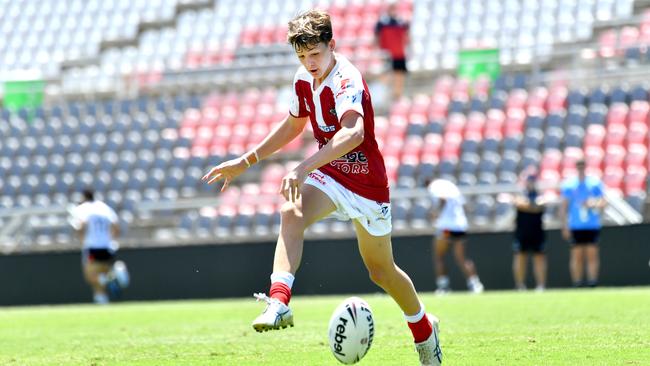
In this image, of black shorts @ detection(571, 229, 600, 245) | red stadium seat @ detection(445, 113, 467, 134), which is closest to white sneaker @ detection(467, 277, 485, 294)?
black shorts @ detection(571, 229, 600, 245)

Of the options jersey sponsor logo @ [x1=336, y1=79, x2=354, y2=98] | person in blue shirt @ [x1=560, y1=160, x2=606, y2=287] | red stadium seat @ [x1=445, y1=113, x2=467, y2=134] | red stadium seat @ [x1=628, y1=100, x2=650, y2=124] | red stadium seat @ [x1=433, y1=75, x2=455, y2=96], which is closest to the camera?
jersey sponsor logo @ [x1=336, y1=79, x2=354, y2=98]

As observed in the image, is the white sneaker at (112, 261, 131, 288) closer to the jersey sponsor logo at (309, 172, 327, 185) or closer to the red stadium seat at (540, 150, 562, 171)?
the red stadium seat at (540, 150, 562, 171)

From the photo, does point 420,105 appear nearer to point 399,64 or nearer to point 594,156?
point 399,64

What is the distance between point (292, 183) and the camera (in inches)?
231

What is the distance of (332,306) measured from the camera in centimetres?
1562

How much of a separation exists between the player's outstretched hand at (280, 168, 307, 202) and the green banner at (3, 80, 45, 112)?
2323 cm

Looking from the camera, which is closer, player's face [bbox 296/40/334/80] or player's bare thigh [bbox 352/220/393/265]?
player's face [bbox 296/40/334/80]

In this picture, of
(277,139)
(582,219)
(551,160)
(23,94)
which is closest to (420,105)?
(551,160)

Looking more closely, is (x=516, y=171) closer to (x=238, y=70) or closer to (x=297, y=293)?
(x=297, y=293)

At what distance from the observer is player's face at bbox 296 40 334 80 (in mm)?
6223

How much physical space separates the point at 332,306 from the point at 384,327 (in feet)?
15.7

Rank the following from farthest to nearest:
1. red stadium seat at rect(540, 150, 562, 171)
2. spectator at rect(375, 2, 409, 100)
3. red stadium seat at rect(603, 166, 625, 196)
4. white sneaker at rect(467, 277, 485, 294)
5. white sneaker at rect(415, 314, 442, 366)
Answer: spectator at rect(375, 2, 409, 100)
red stadium seat at rect(540, 150, 562, 171)
red stadium seat at rect(603, 166, 625, 196)
white sneaker at rect(467, 277, 485, 294)
white sneaker at rect(415, 314, 442, 366)

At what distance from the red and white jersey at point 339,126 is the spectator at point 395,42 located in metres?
17.7

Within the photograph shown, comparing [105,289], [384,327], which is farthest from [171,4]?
[384,327]
